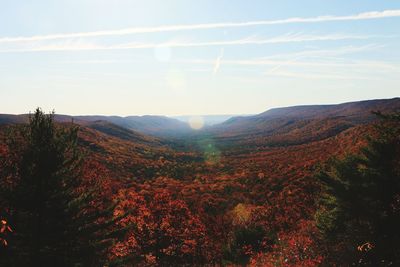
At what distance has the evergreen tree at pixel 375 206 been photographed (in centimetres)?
1412

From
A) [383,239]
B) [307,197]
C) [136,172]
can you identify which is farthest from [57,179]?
[136,172]

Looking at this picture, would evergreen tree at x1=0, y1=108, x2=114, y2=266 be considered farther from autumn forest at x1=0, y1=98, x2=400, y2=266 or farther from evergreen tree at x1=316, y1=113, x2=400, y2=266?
evergreen tree at x1=316, y1=113, x2=400, y2=266

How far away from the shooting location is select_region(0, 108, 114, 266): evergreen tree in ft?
33.9

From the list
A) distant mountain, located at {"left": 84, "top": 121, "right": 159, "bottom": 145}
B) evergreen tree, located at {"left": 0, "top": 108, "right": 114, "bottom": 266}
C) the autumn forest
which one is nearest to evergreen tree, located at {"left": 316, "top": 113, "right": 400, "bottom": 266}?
the autumn forest

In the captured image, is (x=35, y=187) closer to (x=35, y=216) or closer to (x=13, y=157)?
(x=35, y=216)

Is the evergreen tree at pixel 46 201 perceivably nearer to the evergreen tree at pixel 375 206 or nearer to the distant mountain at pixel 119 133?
the evergreen tree at pixel 375 206

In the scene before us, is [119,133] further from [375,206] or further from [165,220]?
[375,206]

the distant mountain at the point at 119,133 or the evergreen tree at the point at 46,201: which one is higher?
the evergreen tree at the point at 46,201

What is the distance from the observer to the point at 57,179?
11.2 metres

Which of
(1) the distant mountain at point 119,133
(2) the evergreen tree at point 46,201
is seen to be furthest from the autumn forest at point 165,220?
(1) the distant mountain at point 119,133

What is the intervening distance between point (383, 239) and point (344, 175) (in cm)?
468

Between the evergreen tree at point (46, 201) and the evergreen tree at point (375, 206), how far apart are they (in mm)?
10426

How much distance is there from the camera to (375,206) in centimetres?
1488

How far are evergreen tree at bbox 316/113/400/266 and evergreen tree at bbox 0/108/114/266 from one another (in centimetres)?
1043
